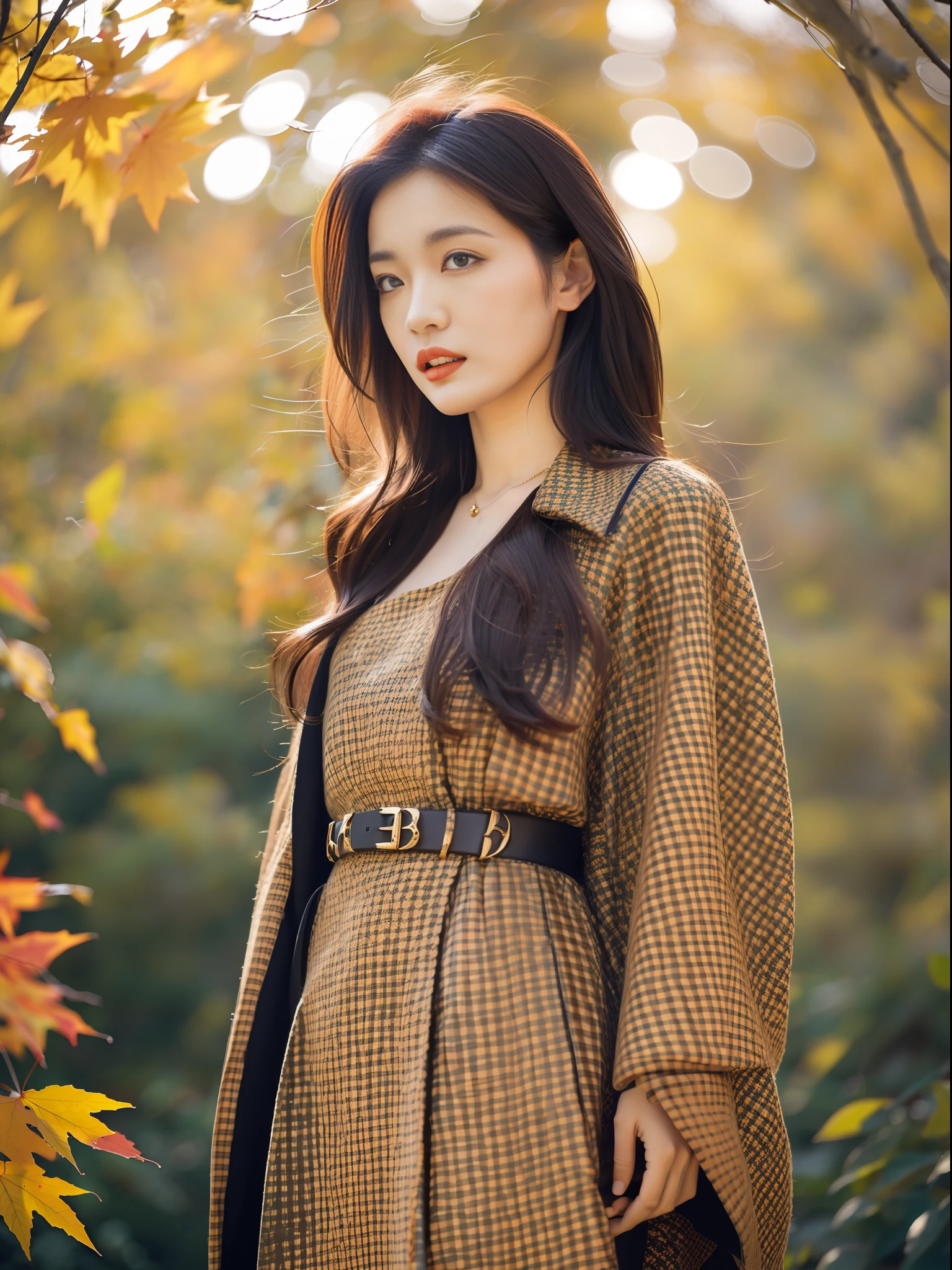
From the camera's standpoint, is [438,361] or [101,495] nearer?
[438,361]

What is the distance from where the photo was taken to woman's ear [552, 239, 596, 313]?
1.52 meters

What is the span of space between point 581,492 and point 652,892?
1.59ft

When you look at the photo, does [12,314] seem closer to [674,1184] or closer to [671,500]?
[671,500]

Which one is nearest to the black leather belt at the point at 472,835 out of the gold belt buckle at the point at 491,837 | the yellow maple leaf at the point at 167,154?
the gold belt buckle at the point at 491,837

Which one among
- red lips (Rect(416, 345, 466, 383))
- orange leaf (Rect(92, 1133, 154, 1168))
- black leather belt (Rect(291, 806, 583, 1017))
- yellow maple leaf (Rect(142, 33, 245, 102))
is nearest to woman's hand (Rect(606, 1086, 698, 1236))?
black leather belt (Rect(291, 806, 583, 1017))

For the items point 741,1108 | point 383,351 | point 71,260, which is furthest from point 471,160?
point 71,260

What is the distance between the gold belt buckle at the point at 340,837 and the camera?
140 centimetres

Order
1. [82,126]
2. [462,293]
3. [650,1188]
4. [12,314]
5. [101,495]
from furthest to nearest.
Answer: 1. [12,314]
2. [101,495]
3. [462,293]
4. [82,126]
5. [650,1188]

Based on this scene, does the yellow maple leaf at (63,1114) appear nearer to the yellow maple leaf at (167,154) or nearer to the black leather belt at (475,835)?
the black leather belt at (475,835)

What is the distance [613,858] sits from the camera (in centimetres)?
135

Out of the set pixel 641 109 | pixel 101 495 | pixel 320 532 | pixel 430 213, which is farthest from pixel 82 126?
pixel 641 109

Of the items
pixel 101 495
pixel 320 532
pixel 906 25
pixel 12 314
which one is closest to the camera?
pixel 906 25

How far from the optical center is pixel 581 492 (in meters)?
1.38

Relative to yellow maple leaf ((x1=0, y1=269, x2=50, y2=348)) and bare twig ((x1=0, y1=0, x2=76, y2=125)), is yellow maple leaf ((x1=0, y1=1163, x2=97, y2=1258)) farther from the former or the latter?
yellow maple leaf ((x1=0, y1=269, x2=50, y2=348))
